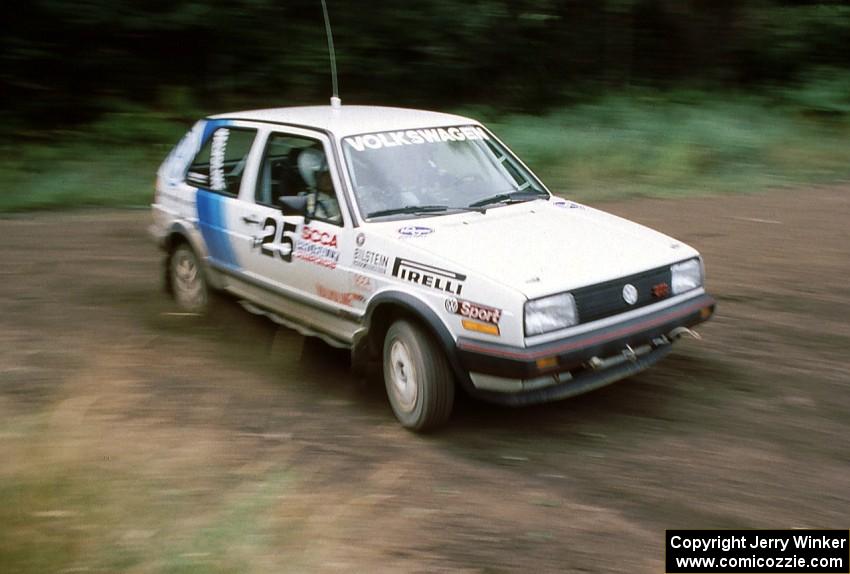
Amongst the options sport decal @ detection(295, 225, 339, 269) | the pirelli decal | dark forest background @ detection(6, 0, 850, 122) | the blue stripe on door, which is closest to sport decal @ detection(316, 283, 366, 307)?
sport decal @ detection(295, 225, 339, 269)

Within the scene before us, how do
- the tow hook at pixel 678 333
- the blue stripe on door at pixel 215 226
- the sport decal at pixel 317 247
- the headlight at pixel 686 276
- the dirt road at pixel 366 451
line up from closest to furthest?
A: the dirt road at pixel 366 451 < the tow hook at pixel 678 333 < the headlight at pixel 686 276 < the sport decal at pixel 317 247 < the blue stripe on door at pixel 215 226

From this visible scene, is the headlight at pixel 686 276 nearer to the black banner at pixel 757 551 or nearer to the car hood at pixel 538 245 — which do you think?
the car hood at pixel 538 245

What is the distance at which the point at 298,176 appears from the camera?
6.06m

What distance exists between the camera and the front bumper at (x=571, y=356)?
183 inches

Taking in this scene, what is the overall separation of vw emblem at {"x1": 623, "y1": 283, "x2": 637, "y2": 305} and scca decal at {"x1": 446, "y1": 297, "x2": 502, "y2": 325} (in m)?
0.75

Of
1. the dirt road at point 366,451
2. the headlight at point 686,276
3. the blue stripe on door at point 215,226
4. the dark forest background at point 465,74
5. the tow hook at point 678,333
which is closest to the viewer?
the dirt road at point 366,451

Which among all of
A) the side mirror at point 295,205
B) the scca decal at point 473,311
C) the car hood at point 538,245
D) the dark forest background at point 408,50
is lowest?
the scca decal at point 473,311

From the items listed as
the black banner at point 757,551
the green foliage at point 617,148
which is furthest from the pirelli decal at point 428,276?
the green foliage at point 617,148

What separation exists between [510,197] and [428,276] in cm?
121

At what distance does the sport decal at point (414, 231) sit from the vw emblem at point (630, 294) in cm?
109

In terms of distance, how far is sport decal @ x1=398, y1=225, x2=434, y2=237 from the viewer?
5281 millimetres

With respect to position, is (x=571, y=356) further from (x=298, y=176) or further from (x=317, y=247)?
(x=298, y=176)

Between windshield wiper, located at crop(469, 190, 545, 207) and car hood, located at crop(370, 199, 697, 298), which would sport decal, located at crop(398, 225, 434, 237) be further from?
windshield wiper, located at crop(469, 190, 545, 207)

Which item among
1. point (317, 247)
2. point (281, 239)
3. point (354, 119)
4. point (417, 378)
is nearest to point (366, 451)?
point (417, 378)
